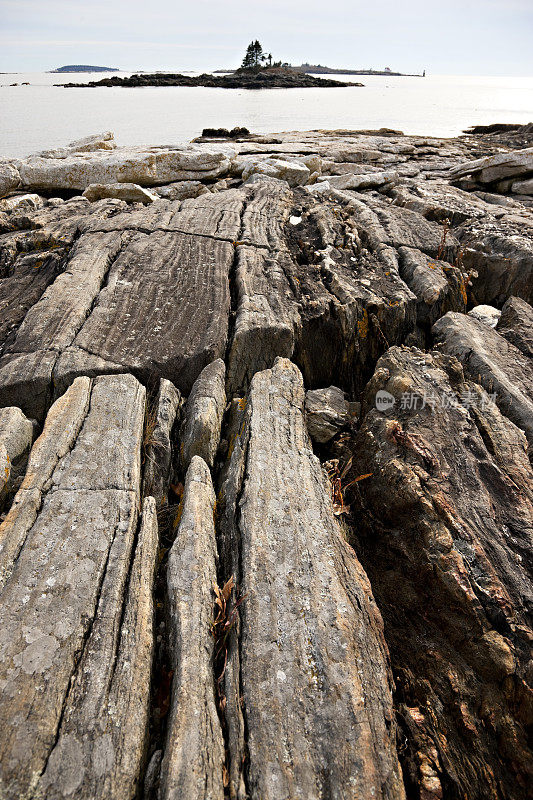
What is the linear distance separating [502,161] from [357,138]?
30.8ft

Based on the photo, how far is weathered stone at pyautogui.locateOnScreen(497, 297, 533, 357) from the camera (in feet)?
21.2

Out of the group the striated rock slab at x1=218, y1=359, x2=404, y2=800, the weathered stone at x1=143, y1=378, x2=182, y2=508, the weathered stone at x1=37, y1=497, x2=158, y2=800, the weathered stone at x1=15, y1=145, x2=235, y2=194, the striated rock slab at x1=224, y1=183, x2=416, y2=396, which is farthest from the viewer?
the weathered stone at x1=15, y1=145, x2=235, y2=194

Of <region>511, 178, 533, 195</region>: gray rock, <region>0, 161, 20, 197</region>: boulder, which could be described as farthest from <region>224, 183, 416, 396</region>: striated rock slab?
<region>511, 178, 533, 195</region>: gray rock

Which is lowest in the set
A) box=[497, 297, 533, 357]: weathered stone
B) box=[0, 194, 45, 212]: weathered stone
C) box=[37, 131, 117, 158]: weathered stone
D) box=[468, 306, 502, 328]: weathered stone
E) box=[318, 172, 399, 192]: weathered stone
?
box=[468, 306, 502, 328]: weathered stone

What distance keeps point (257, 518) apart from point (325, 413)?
2122 mm

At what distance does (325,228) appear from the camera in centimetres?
859

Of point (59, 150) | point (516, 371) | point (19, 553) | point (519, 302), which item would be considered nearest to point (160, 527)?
point (19, 553)

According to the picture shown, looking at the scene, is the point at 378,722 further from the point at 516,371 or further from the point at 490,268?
the point at 490,268

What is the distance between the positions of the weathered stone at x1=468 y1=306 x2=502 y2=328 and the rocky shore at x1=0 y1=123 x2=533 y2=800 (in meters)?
0.06

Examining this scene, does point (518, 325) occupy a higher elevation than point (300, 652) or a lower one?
higher

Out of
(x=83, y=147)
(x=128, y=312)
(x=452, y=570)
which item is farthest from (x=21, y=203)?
(x=452, y=570)

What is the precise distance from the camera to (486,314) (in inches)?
302

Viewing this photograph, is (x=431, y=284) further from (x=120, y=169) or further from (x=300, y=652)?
(x=120, y=169)

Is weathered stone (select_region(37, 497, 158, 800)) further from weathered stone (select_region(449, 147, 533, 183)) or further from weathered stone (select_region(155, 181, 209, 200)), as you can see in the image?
weathered stone (select_region(449, 147, 533, 183))
